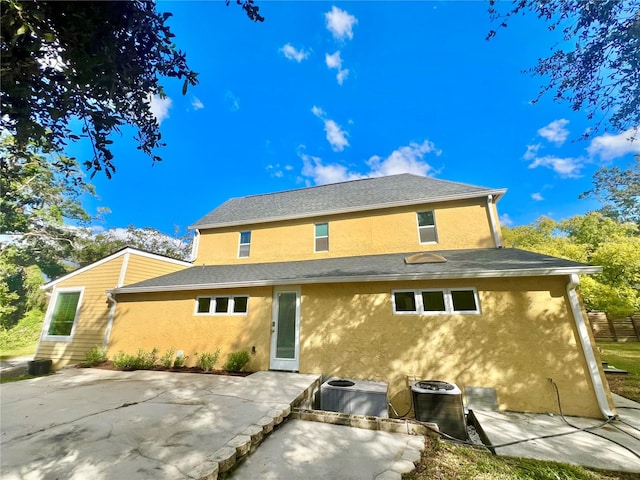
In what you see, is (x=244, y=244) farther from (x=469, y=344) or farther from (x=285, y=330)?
(x=469, y=344)

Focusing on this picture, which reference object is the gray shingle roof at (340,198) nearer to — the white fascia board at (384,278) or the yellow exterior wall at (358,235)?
the yellow exterior wall at (358,235)

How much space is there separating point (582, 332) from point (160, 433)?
8250 mm

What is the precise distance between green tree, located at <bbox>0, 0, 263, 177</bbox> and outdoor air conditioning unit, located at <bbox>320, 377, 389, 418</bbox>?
18.5 ft

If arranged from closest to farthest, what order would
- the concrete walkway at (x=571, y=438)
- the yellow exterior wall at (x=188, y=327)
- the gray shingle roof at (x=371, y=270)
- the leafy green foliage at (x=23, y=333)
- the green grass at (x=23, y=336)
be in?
the concrete walkway at (x=571, y=438) < the gray shingle roof at (x=371, y=270) < the yellow exterior wall at (x=188, y=327) < the green grass at (x=23, y=336) < the leafy green foliage at (x=23, y=333)

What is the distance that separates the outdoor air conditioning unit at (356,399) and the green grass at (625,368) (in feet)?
21.2

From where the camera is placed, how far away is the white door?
288 inches

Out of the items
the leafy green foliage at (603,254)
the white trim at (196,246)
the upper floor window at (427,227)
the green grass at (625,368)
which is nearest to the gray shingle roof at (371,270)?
the upper floor window at (427,227)

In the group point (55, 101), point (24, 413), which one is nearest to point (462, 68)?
point (55, 101)

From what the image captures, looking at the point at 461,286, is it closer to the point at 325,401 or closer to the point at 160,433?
the point at 325,401

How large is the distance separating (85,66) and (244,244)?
9.06m

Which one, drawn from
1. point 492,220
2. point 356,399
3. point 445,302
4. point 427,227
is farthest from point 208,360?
point 492,220

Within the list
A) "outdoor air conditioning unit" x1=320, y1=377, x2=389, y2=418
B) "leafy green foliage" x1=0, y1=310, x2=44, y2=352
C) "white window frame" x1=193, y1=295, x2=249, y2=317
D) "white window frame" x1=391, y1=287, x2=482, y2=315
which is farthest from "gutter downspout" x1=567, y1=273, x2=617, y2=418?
"leafy green foliage" x1=0, y1=310, x2=44, y2=352

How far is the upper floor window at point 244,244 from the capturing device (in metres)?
11.5

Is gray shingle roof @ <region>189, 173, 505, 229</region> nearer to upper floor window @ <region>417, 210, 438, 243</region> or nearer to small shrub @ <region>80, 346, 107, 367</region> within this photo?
upper floor window @ <region>417, 210, 438, 243</region>
